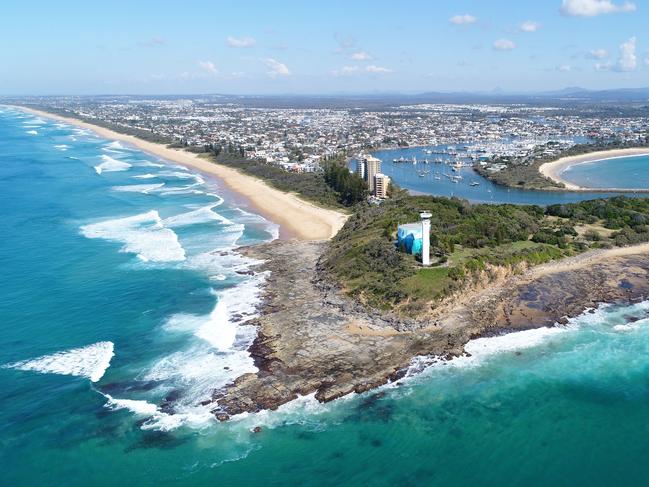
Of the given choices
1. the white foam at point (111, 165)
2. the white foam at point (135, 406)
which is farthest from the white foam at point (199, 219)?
the white foam at point (111, 165)

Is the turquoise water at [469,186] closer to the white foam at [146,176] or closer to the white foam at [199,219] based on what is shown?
the white foam at [199,219]

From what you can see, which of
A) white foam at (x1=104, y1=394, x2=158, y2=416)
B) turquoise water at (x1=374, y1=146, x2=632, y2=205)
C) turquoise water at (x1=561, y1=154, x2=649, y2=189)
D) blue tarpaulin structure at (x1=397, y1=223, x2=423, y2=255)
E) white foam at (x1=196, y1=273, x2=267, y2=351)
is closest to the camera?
white foam at (x1=104, y1=394, x2=158, y2=416)

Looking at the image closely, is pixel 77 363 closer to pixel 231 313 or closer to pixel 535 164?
pixel 231 313

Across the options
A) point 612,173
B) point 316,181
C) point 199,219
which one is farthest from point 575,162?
point 199,219

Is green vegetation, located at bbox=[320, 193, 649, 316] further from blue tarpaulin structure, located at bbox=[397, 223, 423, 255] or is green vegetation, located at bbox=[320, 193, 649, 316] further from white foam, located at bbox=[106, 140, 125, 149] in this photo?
white foam, located at bbox=[106, 140, 125, 149]

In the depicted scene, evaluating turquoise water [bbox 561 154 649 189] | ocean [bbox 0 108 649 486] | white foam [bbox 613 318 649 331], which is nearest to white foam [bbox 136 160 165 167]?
ocean [bbox 0 108 649 486]

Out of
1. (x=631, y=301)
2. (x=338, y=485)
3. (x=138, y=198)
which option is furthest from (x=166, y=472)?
(x=138, y=198)
